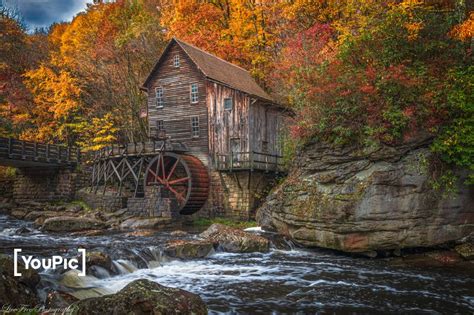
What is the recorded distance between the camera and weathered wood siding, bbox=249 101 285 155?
874 inches

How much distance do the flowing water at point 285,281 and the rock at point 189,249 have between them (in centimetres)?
28

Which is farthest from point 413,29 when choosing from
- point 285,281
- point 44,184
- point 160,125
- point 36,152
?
point 44,184

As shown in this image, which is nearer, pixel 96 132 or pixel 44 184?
pixel 44 184

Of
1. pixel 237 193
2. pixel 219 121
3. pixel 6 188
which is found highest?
pixel 219 121

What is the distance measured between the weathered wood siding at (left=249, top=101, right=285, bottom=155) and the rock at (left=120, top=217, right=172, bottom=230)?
6401 millimetres

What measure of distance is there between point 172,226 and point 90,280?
37.2 feet

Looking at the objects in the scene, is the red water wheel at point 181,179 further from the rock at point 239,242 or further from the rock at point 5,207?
the rock at point 5,207

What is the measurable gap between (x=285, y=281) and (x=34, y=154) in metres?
21.9

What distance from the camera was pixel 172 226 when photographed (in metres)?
19.7

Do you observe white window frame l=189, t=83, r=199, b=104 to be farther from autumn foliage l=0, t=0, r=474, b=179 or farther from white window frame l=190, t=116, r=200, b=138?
autumn foliage l=0, t=0, r=474, b=179

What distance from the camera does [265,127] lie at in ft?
75.9

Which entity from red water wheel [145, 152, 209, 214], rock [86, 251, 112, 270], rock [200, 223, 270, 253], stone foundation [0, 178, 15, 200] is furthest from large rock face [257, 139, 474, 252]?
stone foundation [0, 178, 15, 200]

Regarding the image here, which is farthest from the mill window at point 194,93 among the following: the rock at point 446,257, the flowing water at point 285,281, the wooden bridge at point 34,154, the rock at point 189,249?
the rock at point 446,257

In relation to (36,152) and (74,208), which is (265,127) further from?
(36,152)
